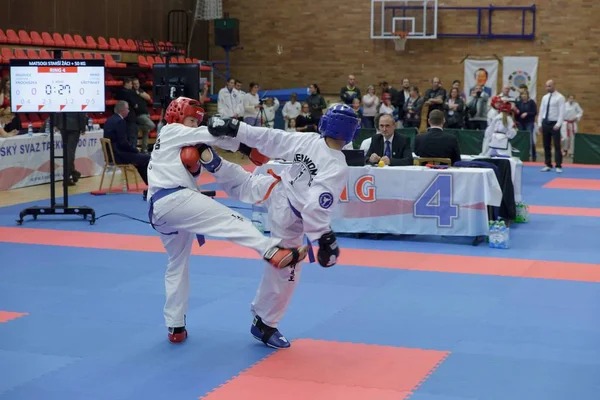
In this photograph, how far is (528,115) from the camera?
21.2m

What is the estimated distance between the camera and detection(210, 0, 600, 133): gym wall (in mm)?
24375

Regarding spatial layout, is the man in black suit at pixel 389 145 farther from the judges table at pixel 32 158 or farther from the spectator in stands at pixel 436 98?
the spectator in stands at pixel 436 98

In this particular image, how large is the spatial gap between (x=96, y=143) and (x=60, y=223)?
5.77 metres

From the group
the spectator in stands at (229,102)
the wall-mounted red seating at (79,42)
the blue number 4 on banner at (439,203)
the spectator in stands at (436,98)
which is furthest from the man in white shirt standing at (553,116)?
the wall-mounted red seating at (79,42)

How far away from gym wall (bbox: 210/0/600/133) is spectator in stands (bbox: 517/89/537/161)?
3619 millimetres

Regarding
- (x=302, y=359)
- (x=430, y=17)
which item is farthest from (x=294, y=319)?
(x=430, y=17)

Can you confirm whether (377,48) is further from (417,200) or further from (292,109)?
(417,200)

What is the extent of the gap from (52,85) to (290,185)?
22.2ft

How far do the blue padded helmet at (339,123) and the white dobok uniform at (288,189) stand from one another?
0.09 metres

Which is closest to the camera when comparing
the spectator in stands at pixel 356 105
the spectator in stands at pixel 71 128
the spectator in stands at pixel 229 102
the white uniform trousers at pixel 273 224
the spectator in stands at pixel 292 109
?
the white uniform trousers at pixel 273 224

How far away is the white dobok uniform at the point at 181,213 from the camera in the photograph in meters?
5.74

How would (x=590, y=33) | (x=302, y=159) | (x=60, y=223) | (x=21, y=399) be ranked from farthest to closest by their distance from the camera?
1. (x=590, y=33)
2. (x=60, y=223)
3. (x=302, y=159)
4. (x=21, y=399)

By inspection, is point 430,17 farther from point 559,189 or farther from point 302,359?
point 302,359

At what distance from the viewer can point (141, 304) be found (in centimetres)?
746
